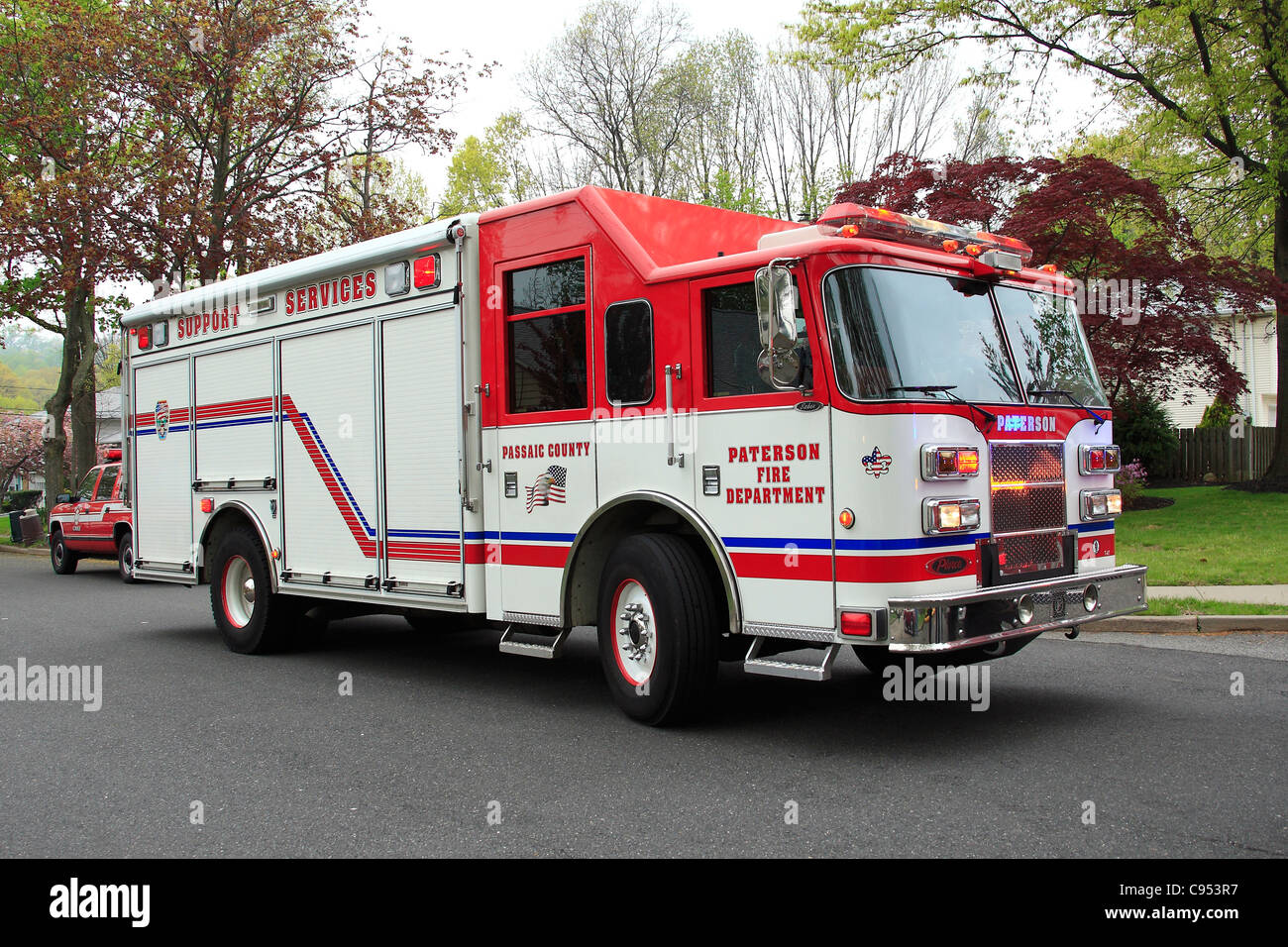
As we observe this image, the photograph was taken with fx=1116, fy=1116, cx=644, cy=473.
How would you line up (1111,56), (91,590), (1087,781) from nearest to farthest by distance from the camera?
1. (1087,781)
2. (91,590)
3. (1111,56)

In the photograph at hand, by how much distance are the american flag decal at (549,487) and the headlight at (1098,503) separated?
3.10 m

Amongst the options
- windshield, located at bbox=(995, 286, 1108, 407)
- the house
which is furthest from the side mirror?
the house

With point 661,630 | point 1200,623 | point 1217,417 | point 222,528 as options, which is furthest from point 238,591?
point 1217,417

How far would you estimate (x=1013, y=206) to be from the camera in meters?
16.7

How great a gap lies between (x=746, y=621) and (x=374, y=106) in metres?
21.0

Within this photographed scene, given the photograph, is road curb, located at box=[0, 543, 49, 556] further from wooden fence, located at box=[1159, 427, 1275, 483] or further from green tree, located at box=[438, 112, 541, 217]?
wooden fence, located at box=[1159, 427, 1275, 483]

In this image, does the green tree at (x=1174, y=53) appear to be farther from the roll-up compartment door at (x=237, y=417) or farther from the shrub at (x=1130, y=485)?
the roll-up compartment door at (x=237, y=417)

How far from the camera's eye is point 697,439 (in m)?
6.26

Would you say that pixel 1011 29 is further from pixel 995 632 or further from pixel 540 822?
pixel 540 822

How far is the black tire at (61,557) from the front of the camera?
19625 mm

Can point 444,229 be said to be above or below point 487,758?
above

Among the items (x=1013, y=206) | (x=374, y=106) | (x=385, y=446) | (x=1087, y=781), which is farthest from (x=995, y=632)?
(x=374, y=106)

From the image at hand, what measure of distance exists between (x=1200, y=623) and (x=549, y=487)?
5.87 metres

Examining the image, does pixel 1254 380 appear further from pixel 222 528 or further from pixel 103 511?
pixel 222 528
